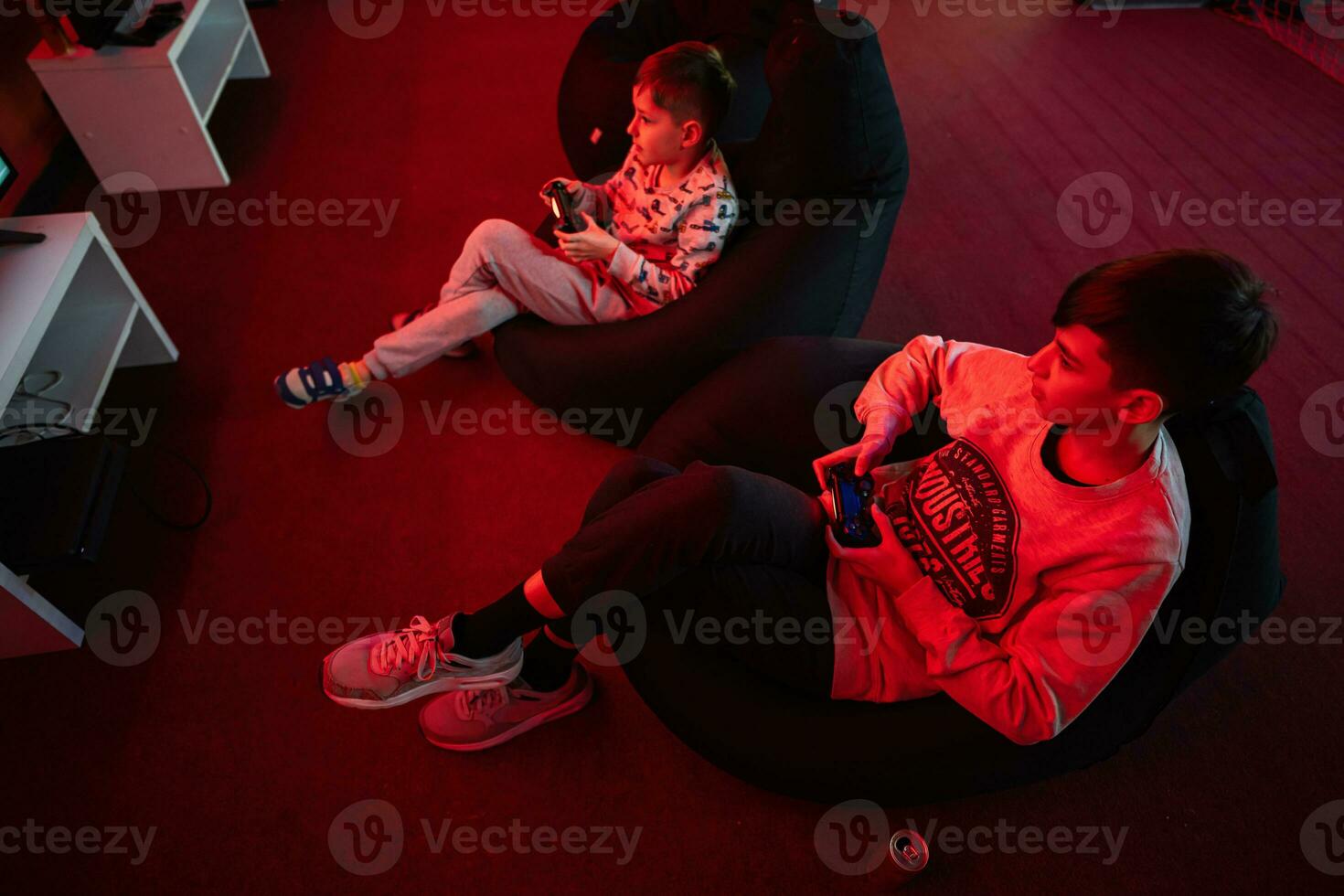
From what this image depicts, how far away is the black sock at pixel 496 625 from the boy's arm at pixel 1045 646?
0.61 metres

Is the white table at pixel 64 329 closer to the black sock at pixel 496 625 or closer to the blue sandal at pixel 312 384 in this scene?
the blue sandal at pixel 312 384

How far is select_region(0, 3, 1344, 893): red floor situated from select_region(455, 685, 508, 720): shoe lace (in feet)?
0.34

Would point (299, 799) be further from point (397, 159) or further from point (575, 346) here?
point (397, 159)

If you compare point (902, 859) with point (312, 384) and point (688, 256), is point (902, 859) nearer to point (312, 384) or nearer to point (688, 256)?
point (688, 256)

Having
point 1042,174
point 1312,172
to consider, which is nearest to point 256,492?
point 1042,174

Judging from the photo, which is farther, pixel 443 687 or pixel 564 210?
pixel 564 210

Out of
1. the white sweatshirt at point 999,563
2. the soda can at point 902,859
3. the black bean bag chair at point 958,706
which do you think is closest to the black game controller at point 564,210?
the white sweatshirt at point 999,563

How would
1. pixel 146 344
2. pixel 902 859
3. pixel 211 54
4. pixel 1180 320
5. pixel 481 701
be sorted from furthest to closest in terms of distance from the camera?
1. pixel 211 54
2. pixel 146 344
3. pixel 481 701
4. pixel 902 859
5. pixel 1180 320

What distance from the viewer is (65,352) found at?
1.96 metres

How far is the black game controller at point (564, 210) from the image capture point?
1.88 m

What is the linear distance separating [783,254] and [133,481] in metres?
1.53

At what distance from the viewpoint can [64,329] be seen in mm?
1994

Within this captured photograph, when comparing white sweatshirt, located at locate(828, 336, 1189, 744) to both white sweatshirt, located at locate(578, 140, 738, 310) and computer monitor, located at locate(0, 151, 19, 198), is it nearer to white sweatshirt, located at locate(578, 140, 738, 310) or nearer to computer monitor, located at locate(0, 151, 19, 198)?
white sweatshirt, located at locate(578, 140, 738, 310)

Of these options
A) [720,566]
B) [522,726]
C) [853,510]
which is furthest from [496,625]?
[853,510]
